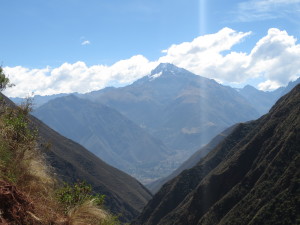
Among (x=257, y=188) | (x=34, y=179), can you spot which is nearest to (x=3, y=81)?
(x=34, y=179)

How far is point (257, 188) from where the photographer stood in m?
88.3

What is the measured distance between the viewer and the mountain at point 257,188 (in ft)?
248

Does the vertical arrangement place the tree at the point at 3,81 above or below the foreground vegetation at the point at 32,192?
above

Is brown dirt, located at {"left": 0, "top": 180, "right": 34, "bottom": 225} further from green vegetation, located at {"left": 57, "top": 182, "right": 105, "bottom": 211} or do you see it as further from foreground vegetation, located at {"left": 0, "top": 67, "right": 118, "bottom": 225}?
green vegetation, located at {"left": 57, "top": 182, "right": 105, "bottom": 211}

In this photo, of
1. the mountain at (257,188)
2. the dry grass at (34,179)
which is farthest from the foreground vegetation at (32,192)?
the mountain at (257,188)

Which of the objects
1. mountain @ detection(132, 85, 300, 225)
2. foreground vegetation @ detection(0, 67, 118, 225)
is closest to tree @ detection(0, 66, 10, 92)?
foreground vegetation @ detection(0, 67, 118, 225)

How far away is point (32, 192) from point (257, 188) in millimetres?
84131

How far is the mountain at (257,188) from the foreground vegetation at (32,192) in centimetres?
6385

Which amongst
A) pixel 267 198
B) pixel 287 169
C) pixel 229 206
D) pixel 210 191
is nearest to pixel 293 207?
pixel 267 198

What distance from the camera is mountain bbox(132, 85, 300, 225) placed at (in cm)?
7550

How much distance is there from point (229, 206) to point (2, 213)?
301 ft

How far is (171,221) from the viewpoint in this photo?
120 metres

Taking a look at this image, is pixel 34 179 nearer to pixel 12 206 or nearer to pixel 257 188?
pixel 12 206

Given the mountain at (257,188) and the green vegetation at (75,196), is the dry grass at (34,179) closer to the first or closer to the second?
the green vegetation at (75,196)
